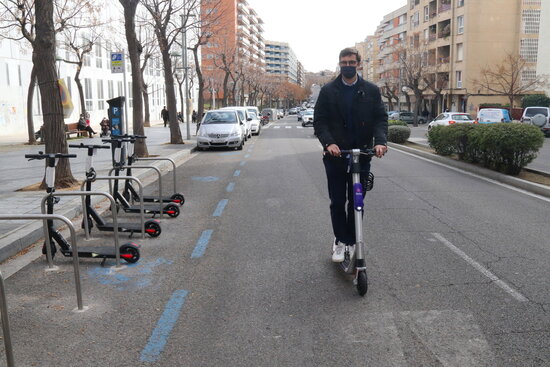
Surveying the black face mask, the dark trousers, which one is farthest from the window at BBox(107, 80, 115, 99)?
the black face mask

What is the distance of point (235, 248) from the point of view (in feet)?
20.7

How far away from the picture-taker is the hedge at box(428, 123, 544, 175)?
11.7m

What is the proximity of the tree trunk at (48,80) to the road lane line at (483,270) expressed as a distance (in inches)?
284

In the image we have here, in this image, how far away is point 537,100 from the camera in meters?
46.0

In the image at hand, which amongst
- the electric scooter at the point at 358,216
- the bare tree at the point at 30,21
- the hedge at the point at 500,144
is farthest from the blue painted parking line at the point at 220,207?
the bare tree at the point at 30,21

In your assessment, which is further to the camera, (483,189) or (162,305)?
(483,189)

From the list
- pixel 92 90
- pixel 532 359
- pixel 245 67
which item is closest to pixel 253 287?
pixel 532 359

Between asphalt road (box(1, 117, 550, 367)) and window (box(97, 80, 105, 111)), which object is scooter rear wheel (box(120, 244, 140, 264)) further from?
window (box(97, 80, 105, 111))

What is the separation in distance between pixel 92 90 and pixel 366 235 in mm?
43380

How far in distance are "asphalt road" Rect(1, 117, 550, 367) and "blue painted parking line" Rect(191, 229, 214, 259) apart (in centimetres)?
3

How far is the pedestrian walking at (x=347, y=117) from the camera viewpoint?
16.3ft

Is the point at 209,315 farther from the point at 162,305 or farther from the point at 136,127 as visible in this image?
the point at 136,127

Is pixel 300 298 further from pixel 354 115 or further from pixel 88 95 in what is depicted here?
pixel 88 95

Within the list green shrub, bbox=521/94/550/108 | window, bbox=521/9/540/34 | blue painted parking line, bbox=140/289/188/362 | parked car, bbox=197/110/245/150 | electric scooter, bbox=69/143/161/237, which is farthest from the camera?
window, bbox=521/9/540/34
